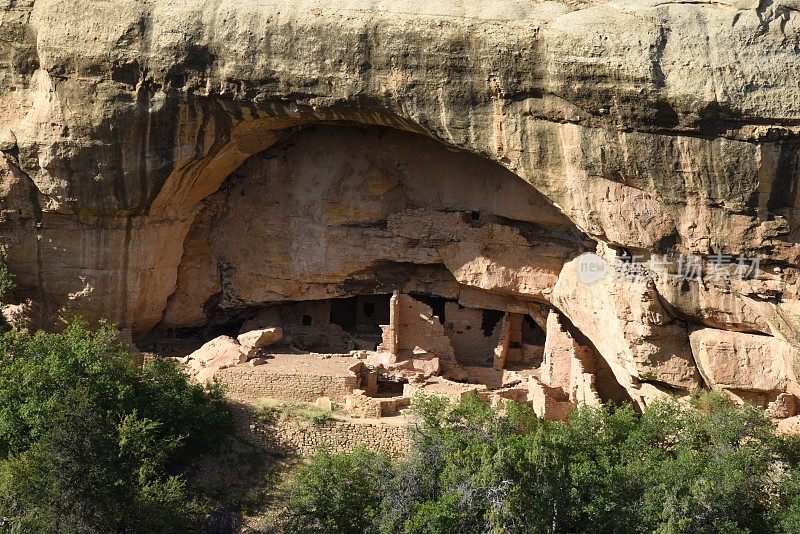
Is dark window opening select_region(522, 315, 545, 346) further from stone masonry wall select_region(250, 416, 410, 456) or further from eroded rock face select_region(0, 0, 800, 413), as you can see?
stone masonry wall select_region(250, 416, 410, 456)

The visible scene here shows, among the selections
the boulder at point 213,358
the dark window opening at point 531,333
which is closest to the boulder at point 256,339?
the boulder at point 213,358

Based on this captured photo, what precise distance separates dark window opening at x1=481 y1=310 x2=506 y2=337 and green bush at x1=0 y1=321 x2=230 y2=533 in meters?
4.04

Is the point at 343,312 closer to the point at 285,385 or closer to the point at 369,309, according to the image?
the point at 369,309

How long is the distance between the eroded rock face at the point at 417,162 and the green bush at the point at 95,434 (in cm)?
189

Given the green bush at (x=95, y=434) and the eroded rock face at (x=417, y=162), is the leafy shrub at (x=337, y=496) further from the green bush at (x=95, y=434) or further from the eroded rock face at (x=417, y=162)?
the eroded rock face at (x=417, y=162)

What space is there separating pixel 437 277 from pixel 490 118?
3.63 meters

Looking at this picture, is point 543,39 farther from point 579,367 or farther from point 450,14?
point 579,367

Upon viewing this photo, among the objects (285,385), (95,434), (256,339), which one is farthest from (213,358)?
(95,434)

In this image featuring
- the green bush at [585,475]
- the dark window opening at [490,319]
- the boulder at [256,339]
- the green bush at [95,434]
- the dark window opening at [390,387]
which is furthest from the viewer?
the dark window opening at [490,319]

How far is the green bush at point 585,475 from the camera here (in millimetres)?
16250

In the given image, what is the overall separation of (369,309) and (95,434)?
5479 mm

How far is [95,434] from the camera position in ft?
56.7

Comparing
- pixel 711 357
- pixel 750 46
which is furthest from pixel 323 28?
pixel 711 357

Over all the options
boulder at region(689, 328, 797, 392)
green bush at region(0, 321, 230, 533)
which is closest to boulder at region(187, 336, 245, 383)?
green bush at region(0, 321, 230, 533)
